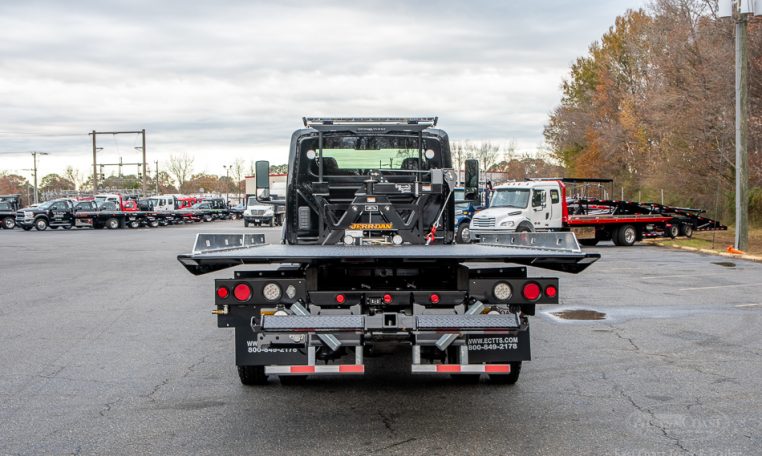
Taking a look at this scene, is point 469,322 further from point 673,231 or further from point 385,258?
point 673,231

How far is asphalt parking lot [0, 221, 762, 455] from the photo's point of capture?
570 cm

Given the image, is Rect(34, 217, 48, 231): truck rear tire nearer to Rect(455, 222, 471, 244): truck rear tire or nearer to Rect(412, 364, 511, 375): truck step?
Rect(455, 222, 471, 244): truck rear tire

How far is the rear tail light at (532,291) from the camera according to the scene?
641 centimetres

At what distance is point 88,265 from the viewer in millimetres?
21922

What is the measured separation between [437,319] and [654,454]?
1743 mm

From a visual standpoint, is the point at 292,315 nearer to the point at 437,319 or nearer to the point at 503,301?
the point at 437,319

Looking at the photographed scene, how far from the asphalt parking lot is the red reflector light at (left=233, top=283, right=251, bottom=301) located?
913 mm

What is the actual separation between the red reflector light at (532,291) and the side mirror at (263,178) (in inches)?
173

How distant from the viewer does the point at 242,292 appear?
6.34 metres

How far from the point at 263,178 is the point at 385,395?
3.85m

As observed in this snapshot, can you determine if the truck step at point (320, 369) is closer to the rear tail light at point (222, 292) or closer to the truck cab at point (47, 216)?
the rear tail light at point (222, 292)

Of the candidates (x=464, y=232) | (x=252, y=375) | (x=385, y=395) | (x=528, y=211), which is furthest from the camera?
(x=464, y=232)

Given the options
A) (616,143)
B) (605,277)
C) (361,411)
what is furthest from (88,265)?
(616,143)

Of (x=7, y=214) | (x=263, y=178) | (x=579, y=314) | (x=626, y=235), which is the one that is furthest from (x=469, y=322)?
(x=7, y=214)
